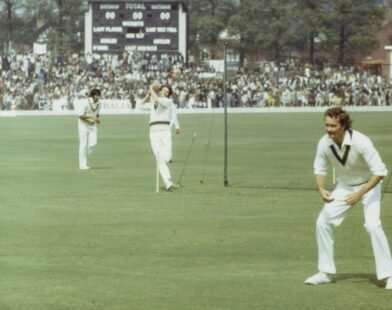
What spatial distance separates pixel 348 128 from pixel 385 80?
53363mm

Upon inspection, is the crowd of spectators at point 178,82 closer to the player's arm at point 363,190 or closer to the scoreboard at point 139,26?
the scoreboard at point 139,26

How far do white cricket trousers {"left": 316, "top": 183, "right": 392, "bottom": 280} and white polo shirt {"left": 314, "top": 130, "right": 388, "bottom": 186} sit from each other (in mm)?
136

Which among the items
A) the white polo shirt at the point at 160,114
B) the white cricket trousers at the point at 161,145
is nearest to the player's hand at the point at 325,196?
the white cricket trousers at the point at 161,145

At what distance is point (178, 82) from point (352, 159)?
70361mm

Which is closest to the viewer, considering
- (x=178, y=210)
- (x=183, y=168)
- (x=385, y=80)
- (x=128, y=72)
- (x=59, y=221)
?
(x=59, y=221)

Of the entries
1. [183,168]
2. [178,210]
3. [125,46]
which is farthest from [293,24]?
[178,210]

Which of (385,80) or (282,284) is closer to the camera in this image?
(282,284)

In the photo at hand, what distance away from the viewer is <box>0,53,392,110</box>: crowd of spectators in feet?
218

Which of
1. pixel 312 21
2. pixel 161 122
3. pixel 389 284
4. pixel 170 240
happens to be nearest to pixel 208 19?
pixel 312 21

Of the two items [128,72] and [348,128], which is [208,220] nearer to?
[348,128]

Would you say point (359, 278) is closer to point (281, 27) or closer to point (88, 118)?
point (88, 118)

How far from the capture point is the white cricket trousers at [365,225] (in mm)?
11820

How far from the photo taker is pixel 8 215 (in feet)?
61.3

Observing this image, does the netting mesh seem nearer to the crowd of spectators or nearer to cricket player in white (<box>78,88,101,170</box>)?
the crowd of spectators
